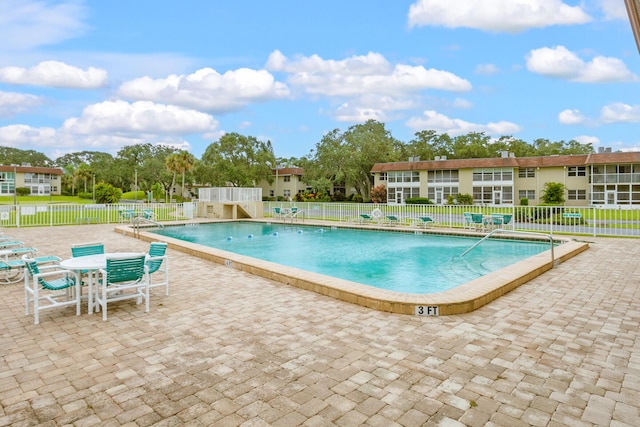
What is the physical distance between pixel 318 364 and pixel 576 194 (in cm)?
4365

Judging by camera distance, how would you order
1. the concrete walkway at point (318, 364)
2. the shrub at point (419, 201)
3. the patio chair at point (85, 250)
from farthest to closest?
the shrub at point (419, 201) < the patio chair at point (85, 250) < the concrete walkway at point (318, 364)

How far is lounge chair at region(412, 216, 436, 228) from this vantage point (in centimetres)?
1715

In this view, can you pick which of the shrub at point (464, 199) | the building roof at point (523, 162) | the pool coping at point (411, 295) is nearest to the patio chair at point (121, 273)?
the pool coping at point (411, 295)

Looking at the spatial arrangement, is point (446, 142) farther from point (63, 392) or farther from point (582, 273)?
point (63, 392)

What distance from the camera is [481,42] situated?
21.0 meters

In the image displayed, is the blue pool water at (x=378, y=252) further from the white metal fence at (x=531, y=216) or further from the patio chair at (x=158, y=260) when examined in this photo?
the patio chair at (x=158, y=260)

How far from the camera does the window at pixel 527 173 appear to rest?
1604 inches

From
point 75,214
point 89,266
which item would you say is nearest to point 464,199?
point 75,214

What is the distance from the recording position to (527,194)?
41156mm

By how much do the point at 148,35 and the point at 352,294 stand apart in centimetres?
1379

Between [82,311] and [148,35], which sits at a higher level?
[148,35]

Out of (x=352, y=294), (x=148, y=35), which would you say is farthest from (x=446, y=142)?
(x=352, y=294)

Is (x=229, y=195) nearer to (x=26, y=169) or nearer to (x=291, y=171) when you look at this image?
(x=291, y=171)

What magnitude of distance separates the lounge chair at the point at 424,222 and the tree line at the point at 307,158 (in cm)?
2850
